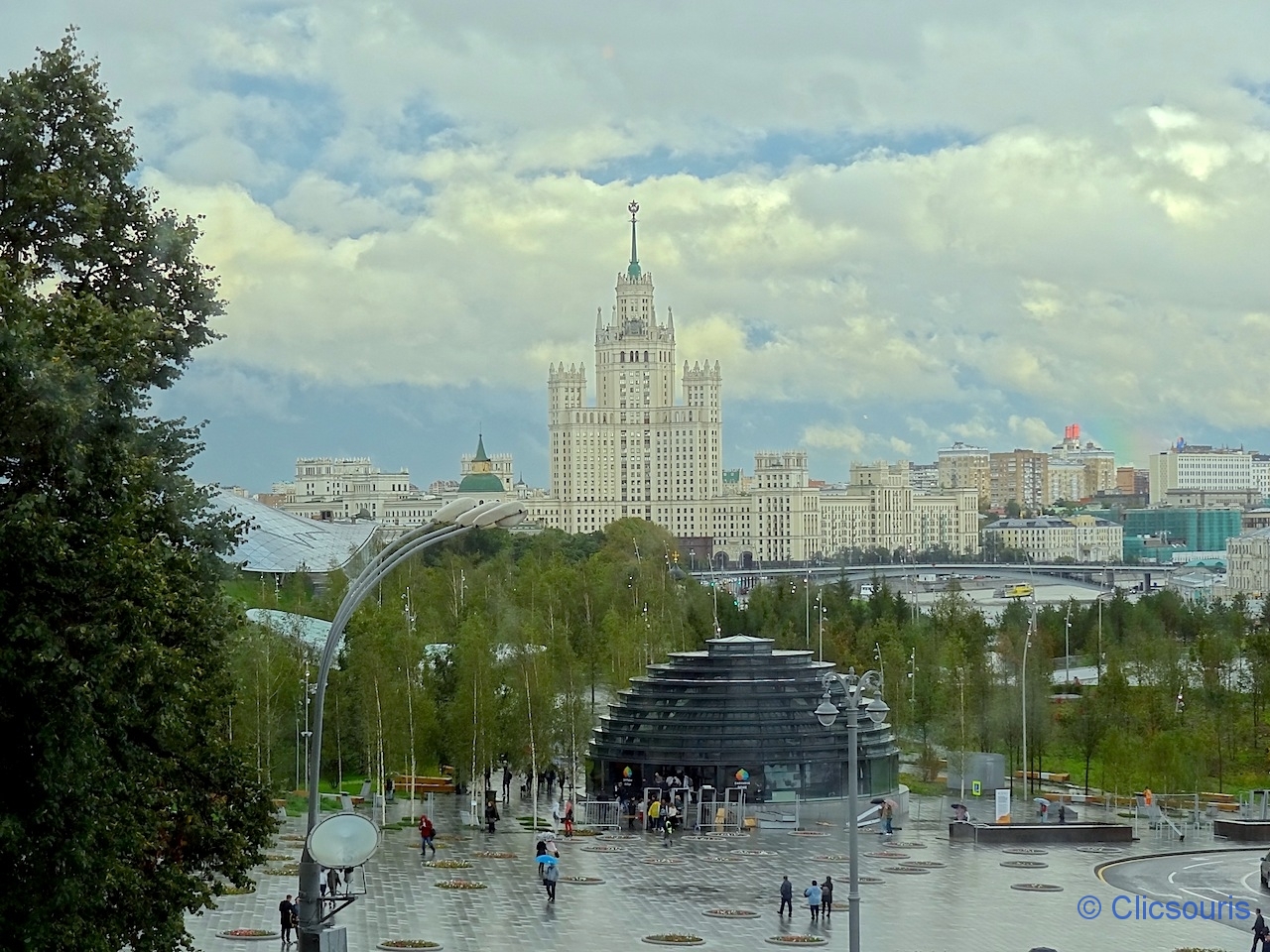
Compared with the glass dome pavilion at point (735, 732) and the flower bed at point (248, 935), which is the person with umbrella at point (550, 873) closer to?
the flower bed at point (248, 935)

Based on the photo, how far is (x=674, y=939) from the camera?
25.9 m

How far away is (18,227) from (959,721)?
3826 centimetres

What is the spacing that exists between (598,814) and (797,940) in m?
15.6

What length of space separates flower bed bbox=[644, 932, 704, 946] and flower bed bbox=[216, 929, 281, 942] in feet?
18.2

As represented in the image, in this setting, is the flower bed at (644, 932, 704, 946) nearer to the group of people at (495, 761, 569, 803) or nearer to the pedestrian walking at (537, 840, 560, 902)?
the pedestrian walking at (537, 840, 560, 902)

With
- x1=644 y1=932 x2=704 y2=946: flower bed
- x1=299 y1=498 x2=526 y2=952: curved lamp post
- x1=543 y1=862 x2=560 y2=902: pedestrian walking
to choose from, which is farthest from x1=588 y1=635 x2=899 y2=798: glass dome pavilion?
x1=299 y1=498 x2=526 y2=952: curved lamp post

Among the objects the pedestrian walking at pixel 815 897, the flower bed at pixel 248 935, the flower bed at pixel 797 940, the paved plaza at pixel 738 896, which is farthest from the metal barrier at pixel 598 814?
the flower bed at pixel 248 935

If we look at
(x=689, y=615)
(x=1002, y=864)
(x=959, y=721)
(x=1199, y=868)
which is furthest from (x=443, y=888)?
(x=689, y=615)

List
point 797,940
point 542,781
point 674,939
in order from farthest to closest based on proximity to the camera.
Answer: point 542,781
point 797,940
point 674,939

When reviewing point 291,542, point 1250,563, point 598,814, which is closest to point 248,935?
point 598,814

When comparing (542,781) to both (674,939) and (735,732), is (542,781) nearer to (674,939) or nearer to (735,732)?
(735,732)

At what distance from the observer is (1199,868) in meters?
34.5

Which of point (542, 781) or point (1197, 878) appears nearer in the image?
point (1197, 878)

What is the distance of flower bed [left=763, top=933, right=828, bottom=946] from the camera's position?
25.9m
